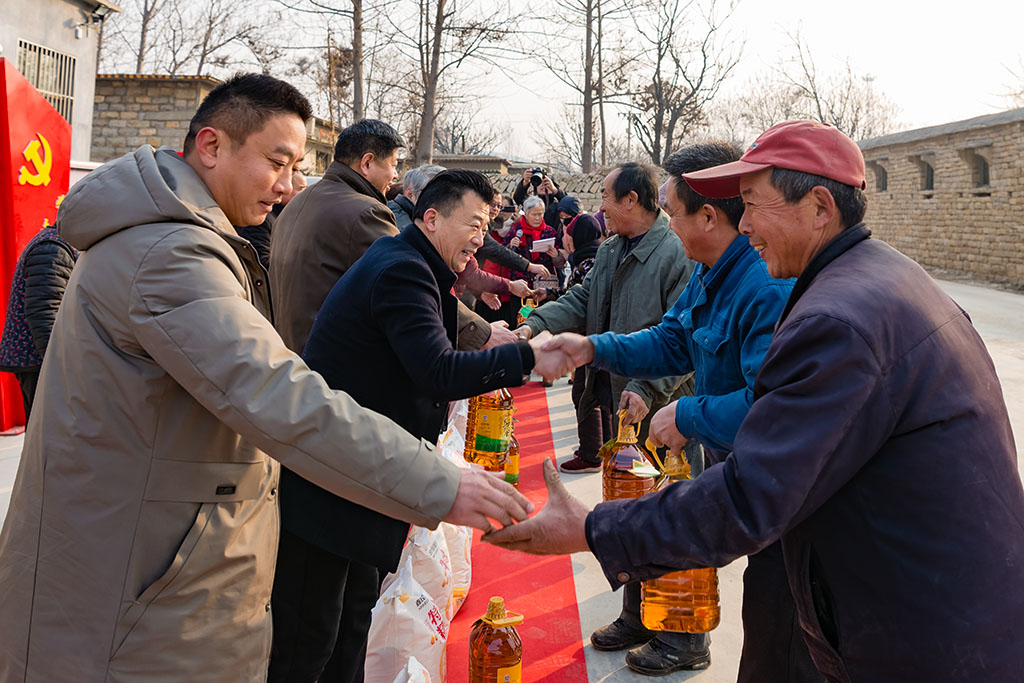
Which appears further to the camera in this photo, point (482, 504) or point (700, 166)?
point (700, 166)

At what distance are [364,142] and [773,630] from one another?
3045mm

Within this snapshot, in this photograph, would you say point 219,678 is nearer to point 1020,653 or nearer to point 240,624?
point 240,624

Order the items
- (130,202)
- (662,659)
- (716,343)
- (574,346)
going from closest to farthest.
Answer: (130,202) < (716,343) < (574,346) < (662,659)

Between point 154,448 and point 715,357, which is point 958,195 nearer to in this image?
point 715,357

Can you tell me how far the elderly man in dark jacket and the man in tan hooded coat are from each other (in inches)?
149

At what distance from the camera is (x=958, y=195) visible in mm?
22453

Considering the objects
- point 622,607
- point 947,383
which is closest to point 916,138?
point 622,607

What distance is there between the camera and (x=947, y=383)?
1600mm

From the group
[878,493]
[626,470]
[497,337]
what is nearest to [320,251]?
[497,337]

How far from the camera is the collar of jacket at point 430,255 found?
2.75 m

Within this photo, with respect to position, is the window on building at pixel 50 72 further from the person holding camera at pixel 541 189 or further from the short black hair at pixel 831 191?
the short black hair at pixel 831 191

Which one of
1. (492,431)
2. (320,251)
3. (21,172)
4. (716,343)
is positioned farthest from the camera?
(21,172)

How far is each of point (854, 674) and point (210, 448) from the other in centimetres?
150

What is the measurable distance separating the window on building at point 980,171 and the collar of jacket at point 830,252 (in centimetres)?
2351
